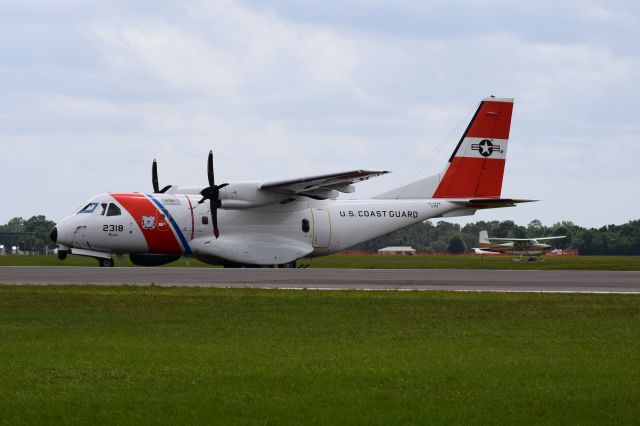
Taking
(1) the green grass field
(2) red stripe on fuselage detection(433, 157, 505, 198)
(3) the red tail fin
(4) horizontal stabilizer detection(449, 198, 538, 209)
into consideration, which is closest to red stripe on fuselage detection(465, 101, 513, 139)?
(3) the red tail fin

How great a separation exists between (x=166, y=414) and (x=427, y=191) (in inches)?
1436

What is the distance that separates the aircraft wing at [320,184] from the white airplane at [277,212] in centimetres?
4

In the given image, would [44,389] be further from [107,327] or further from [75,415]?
[107,327]

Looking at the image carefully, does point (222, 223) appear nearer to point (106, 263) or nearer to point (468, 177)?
point (106, 263)

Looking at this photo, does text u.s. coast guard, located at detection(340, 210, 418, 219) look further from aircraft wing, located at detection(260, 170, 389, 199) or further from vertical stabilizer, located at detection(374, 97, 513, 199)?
aircraft wing, located at detection(260, 170, 389, 199)

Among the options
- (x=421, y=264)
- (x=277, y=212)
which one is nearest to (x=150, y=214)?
(x=277, y=212)

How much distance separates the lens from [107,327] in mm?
14688

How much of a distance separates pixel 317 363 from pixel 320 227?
31902mm

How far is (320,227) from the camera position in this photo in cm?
4291

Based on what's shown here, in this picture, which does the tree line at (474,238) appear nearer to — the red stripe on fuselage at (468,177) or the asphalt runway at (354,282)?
the red stripe on fuselage at (468,177)

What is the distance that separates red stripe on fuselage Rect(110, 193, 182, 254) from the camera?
39500 millimetres

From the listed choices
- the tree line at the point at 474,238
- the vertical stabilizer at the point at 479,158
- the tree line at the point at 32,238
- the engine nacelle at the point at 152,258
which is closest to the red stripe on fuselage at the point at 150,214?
the engine nacelle at the point at 152,258

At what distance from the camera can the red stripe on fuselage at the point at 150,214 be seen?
39.5 m

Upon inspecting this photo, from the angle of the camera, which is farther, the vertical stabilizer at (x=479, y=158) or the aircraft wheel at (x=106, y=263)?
the vertical stabilizer at (x=479, y=158)
